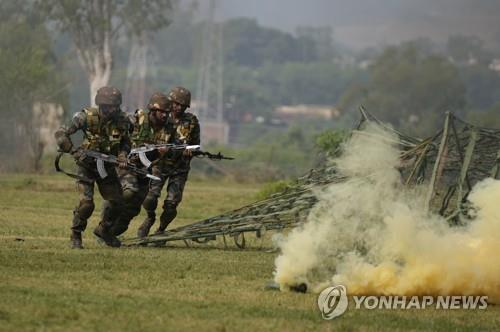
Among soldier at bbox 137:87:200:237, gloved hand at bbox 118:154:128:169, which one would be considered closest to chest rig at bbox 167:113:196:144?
soldier at bbox 137:87:200:237

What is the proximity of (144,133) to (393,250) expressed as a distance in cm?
657

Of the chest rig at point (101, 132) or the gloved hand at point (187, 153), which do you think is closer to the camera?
the chest rig at point (101, 132)

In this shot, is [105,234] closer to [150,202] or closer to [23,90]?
[150,202]

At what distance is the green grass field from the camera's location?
12.2 metres

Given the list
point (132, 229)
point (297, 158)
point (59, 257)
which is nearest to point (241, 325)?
point (59, 257)

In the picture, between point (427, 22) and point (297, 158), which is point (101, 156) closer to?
point (297, 158)

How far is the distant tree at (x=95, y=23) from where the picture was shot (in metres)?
60.0

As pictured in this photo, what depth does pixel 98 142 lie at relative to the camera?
18.2m

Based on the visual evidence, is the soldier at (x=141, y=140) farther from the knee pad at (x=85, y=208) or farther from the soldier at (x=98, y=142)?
the knee pad at (x=85, y=208)

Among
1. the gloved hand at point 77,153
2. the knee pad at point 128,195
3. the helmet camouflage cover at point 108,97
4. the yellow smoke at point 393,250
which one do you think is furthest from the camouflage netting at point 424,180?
the helmet camouflage cover at point 108,97

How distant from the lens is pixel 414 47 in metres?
97.7

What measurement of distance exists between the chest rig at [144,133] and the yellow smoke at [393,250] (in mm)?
5522

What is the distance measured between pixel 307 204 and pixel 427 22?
81.0 metres

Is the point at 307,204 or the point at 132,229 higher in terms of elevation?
the point at 307,204
